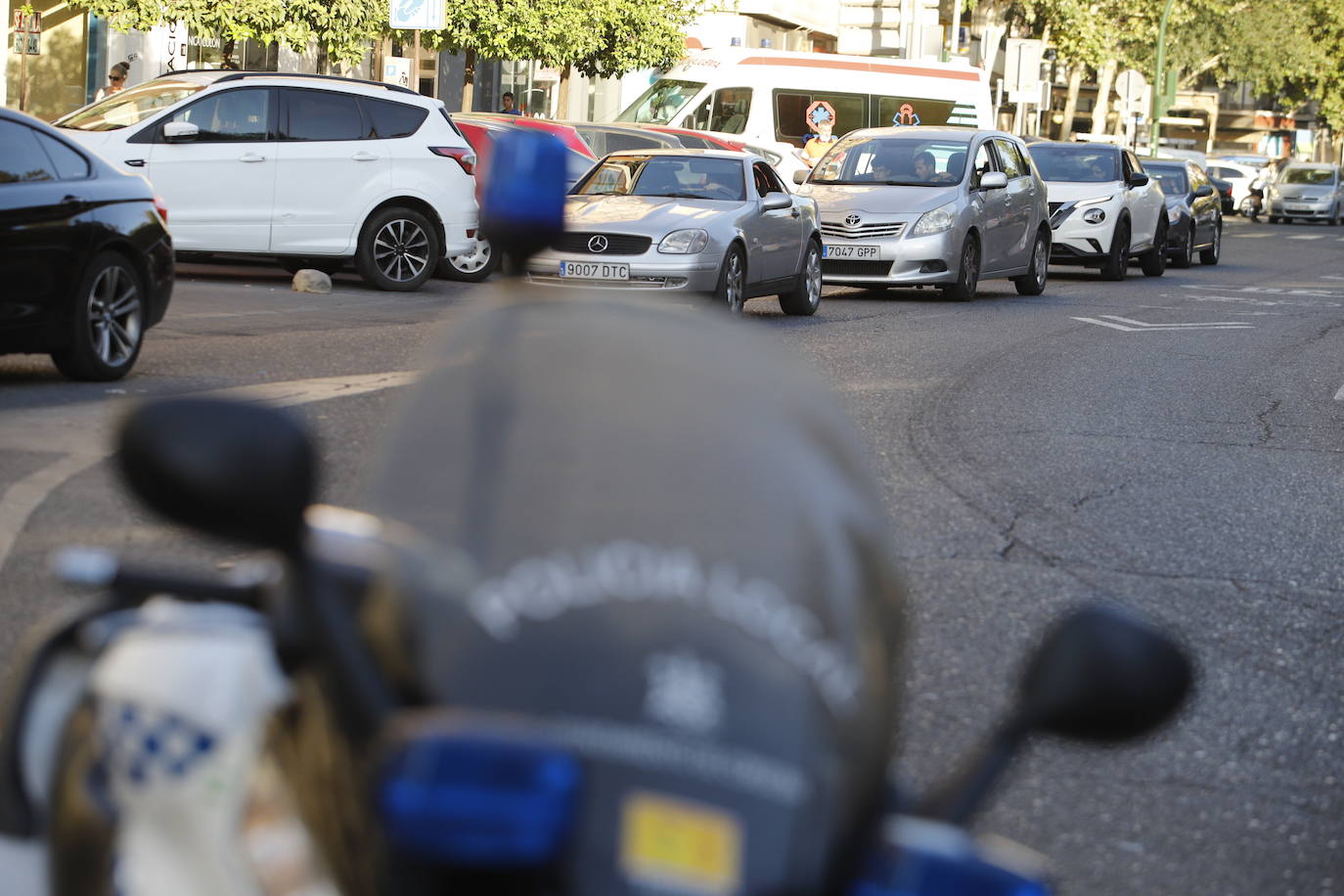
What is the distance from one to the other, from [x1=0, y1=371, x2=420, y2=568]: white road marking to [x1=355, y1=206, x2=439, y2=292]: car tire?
6.12 metres

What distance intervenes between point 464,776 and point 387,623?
0.35 metres

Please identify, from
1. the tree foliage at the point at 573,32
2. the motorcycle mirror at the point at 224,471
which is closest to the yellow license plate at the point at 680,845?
the motorcycle mirror at the point at 224,471

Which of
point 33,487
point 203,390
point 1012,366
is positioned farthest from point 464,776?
point 1012,366

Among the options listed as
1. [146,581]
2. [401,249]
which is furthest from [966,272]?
[146,581]

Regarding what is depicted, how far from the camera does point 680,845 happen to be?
1.51 m

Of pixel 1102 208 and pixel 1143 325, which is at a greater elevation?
pixel 1102 208

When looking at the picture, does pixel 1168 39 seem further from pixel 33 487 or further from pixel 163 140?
pixel 33 487

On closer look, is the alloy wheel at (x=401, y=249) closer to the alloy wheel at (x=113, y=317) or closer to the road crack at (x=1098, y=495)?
the alloy wheel at (x=113, y=317)

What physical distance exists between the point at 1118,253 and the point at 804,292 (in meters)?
8.11

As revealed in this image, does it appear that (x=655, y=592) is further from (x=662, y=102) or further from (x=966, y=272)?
(x=662, y=102)

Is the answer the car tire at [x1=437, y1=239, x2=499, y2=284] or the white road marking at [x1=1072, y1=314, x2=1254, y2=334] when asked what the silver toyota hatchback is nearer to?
the white road marking at [x1=1072, y1=314, x2=1254, y2=334]

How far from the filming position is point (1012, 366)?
13.1 metres

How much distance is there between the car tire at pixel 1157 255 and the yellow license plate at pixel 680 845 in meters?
24.2

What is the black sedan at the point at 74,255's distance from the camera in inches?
374
